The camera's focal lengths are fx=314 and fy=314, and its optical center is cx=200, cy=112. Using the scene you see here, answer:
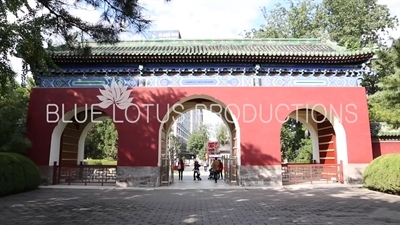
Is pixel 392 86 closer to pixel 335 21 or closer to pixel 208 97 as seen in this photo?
pixel 208 97

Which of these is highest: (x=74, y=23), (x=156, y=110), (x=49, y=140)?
(x=74, y=23)

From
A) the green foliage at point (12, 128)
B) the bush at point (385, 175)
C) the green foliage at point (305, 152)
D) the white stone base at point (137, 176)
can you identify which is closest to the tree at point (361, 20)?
the green foliage at point (305, 152)

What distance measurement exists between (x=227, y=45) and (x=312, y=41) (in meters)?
3.72

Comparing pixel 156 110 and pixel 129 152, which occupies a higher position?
pixel 156 110

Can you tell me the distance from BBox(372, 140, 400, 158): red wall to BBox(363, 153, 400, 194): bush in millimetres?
1943

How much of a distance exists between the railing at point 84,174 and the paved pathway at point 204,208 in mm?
1561

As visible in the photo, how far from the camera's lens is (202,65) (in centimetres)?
1160

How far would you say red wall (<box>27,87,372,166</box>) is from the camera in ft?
36.6

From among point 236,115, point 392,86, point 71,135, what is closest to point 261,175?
point 236,115

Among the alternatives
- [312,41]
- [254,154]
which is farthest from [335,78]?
[254,154]

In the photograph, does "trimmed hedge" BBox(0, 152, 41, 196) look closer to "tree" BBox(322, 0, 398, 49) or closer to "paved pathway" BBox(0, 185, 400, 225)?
"paved pathway" BBox(0, 185, 400, 225)

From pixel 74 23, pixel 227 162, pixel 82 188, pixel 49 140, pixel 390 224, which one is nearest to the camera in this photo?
pixel 390 224

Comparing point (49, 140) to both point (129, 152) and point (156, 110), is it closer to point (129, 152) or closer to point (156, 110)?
point (129, 152)

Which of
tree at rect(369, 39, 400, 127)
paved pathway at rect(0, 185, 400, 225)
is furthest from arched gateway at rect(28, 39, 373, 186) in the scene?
tree at rect(369, 39, 400, 127)
